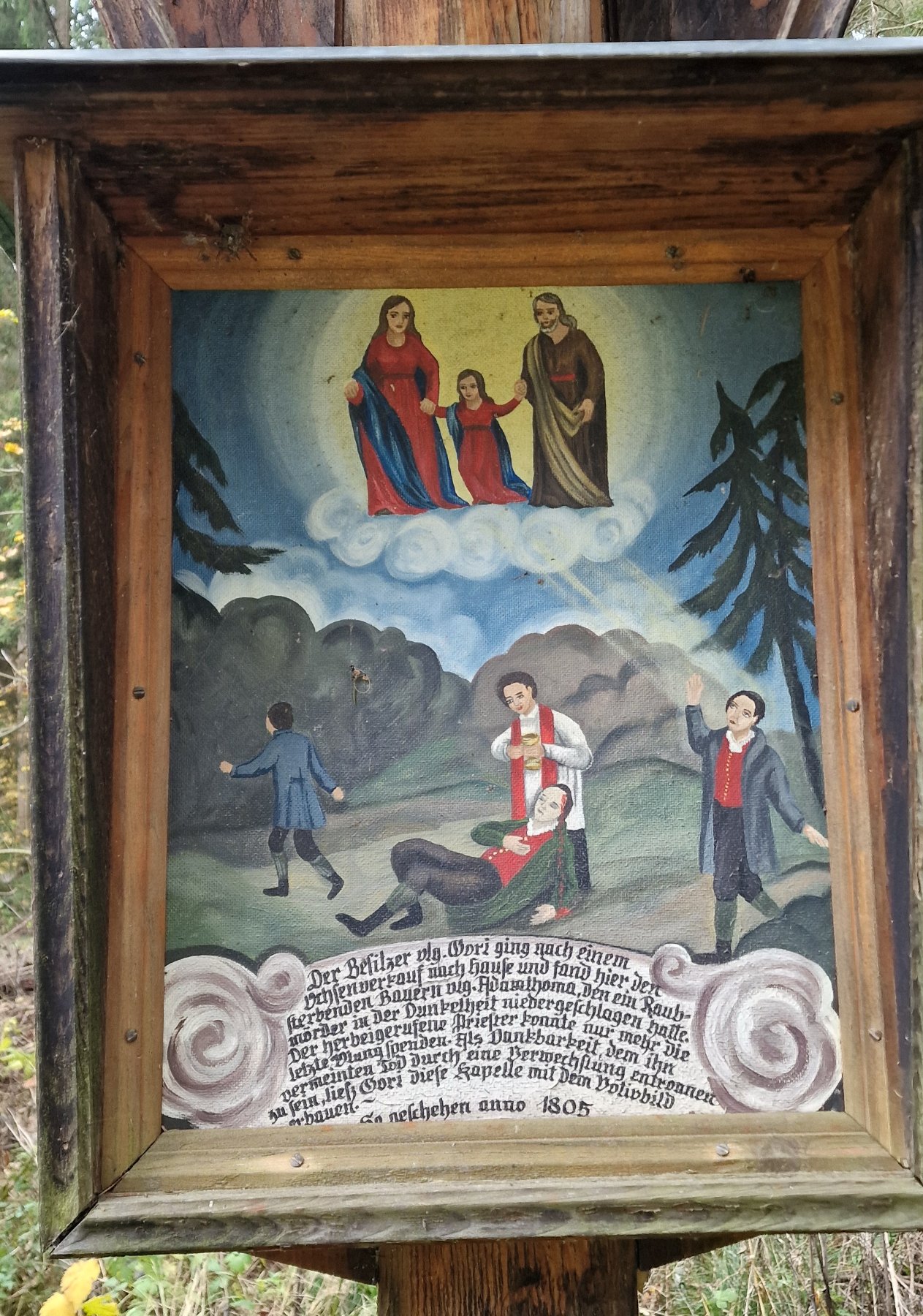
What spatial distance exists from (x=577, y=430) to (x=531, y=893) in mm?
689

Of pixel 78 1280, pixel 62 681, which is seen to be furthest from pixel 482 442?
pixel 78 1280

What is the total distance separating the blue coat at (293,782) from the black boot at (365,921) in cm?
13

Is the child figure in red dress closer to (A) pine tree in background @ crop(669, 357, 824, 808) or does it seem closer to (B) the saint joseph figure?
(B) the saint joseph figure

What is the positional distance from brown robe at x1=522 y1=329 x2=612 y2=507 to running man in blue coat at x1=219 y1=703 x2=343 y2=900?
51 cm

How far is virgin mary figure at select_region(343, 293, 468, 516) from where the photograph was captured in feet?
4.88

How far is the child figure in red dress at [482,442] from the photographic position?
1499 millimetres

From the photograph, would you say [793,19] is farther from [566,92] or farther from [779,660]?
[779,660]

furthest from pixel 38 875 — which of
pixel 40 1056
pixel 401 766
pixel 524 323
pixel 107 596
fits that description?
pixel 524 323

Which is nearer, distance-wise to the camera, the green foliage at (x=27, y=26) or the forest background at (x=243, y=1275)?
the green foliage at (x=27, y=26)

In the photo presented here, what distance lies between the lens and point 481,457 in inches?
59.2

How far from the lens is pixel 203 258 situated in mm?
1462

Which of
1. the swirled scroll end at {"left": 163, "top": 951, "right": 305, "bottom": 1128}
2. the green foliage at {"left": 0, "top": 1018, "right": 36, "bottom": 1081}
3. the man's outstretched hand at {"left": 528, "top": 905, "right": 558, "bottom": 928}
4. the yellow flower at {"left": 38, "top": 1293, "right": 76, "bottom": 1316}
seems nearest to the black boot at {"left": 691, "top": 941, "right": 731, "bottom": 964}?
the man's outstretched hand at {"left": 528, "top": 905, "right": 558, "bottom": 928}

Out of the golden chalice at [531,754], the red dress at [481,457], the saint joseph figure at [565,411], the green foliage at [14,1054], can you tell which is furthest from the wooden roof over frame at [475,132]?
the green foliage at [14,1054]

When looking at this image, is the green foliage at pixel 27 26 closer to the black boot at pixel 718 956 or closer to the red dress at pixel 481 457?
the red dress at pixel 481 457
